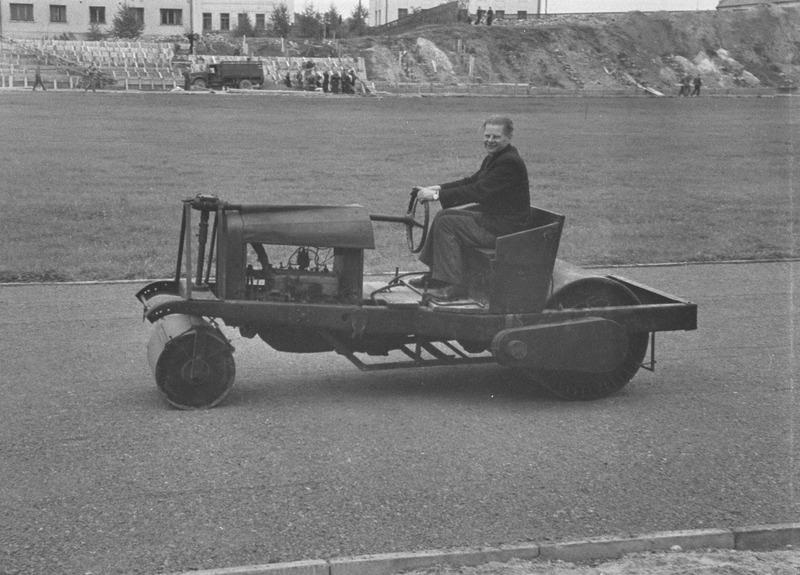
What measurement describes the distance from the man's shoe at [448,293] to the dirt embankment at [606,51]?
8084 centimetres

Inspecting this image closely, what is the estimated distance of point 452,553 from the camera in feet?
18.1

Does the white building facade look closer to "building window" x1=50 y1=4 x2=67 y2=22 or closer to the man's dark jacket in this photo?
"building window" x1=50 y1=4 x2=67 y2=22

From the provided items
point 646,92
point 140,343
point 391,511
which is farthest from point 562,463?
point 646,92

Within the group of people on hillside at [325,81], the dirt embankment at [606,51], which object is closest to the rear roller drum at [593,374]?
the group of people on hillside at [325,81]

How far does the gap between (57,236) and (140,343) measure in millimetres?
6744

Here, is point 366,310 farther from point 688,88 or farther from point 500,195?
point 688,88

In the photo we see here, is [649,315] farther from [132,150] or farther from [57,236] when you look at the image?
[132,150]

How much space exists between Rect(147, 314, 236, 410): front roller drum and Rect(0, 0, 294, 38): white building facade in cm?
9842

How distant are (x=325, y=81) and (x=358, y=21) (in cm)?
3826

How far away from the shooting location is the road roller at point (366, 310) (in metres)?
7.57

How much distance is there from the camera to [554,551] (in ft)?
18.4

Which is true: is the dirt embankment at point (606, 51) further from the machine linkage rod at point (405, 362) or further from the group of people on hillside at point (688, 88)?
the machine linkage rod at point (405, 362)

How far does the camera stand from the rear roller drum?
26.9 ft

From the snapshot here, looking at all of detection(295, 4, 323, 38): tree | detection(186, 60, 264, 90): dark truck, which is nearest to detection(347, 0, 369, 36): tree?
detection(295, 4, 323, 38): tree
